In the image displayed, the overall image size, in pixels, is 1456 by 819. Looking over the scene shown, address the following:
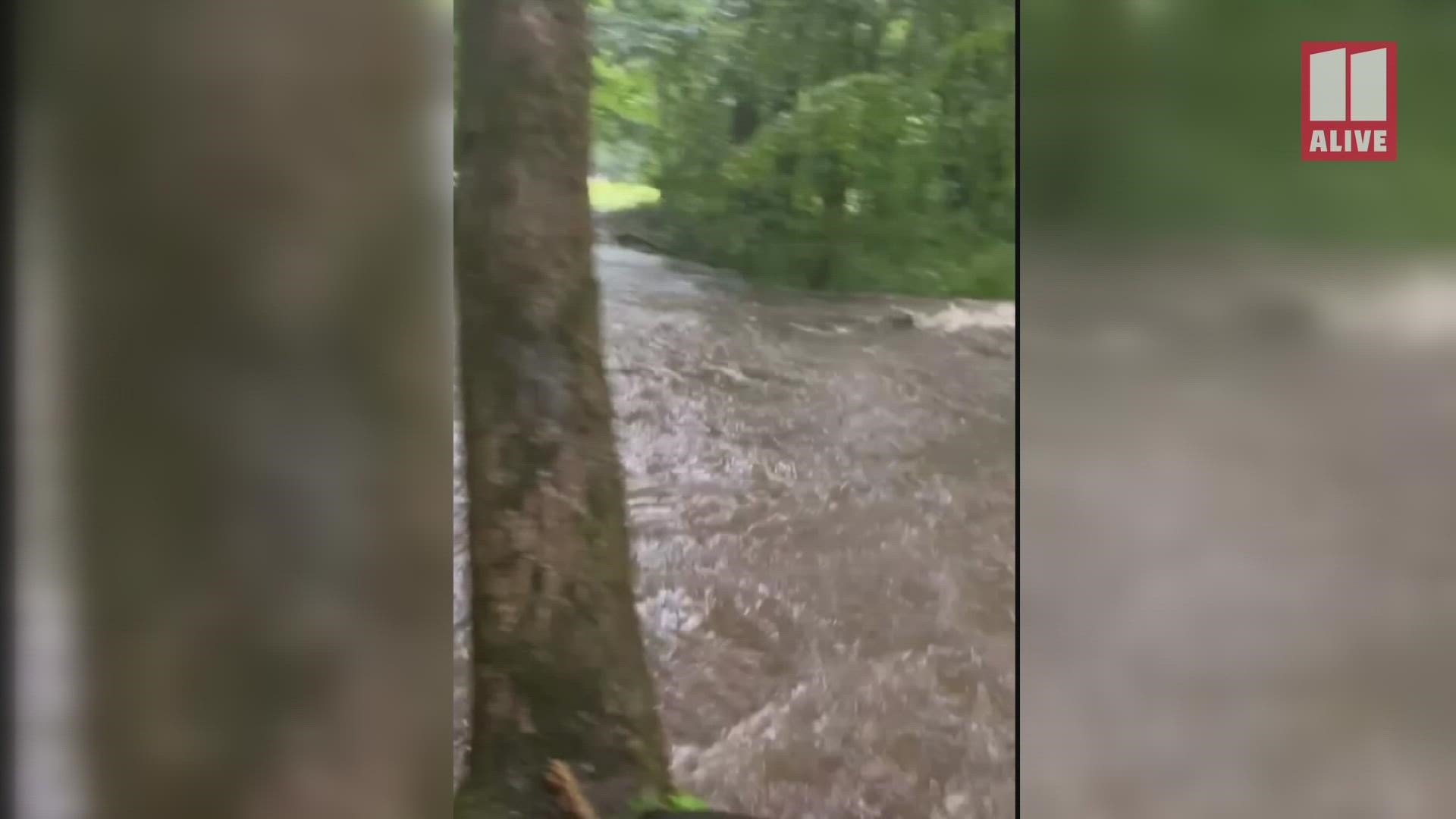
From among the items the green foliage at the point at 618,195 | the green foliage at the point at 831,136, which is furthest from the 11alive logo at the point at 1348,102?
the green foliage at the point at 618,195

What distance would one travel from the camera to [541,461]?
1148 mm

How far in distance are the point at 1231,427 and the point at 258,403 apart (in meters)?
1.15

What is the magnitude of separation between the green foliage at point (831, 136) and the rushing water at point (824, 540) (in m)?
0.05

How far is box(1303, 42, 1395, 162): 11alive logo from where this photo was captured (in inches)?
44.2

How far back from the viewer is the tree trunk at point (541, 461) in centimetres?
114

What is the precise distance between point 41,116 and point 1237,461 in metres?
1.50

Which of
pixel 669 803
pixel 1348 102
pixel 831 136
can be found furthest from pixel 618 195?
pixel 1348 102

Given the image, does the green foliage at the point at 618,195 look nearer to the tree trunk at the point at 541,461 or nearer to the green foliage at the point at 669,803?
the tree trunk at the point at 541,461

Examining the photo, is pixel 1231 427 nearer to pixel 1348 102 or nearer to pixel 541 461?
pixel 1348 102

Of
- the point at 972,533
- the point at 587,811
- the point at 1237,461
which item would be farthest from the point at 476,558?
the point at 1237,461

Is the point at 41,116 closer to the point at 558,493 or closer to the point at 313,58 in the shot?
the point at 313,58

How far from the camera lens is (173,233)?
1204 millimetres

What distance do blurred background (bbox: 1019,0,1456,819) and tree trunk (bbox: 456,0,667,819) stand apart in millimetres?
479

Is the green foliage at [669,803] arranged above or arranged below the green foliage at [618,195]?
below
